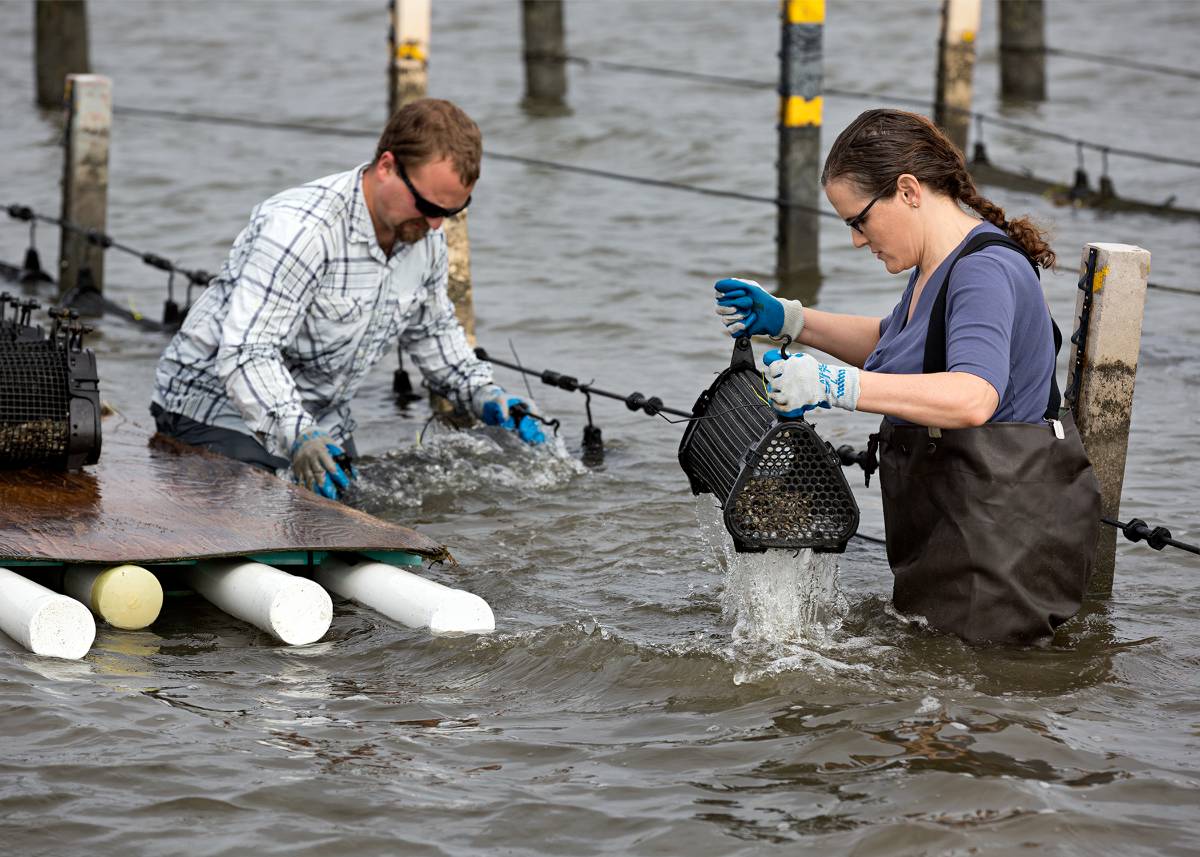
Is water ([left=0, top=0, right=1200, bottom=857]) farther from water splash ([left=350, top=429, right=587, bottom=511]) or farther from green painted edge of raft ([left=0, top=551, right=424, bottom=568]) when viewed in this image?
green painted edge of raft ([left=0, top=551, right=424, bottom=568])

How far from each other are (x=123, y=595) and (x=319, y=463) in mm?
895

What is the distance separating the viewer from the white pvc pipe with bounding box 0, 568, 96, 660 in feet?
12.9

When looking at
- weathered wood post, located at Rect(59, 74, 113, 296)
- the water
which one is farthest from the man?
weathered wood post, located at Rect(59, 74, 113, 296)

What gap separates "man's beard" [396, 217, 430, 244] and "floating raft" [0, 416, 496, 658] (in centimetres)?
93

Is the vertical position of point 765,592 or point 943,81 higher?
point 943,81

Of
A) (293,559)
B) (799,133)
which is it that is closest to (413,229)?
(293,559)

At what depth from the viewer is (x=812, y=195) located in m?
9.64

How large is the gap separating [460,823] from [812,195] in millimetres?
6967

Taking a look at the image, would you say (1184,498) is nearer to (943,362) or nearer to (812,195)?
(943,362)

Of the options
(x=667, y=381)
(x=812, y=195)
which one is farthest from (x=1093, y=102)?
(x=667, y=381)

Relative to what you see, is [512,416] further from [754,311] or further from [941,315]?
[941,315]

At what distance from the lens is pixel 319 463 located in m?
4.97

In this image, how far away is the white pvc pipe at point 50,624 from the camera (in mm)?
3943

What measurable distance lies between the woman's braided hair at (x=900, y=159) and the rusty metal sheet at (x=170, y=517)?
5.51 ft
